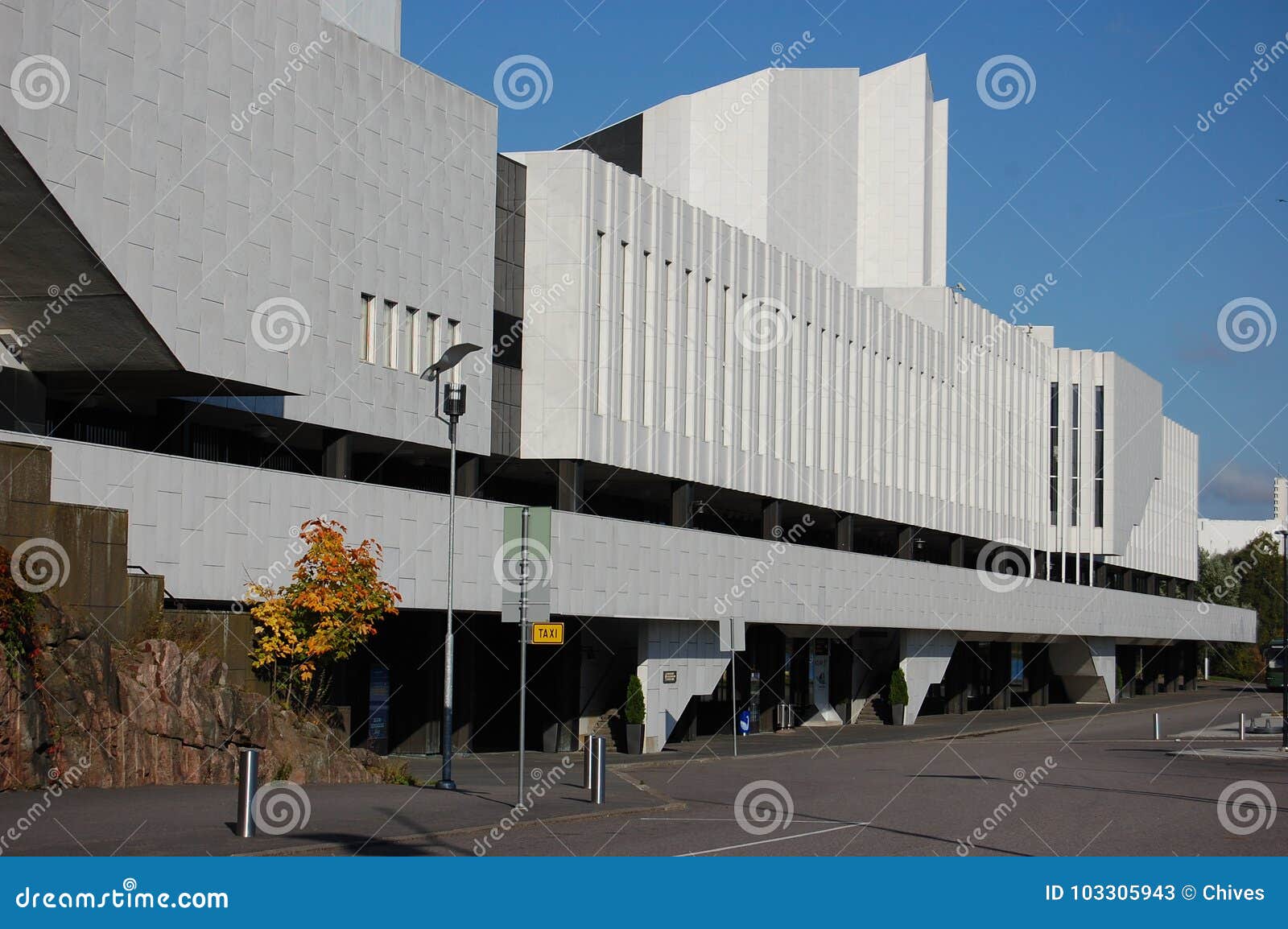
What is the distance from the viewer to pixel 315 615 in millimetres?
24438

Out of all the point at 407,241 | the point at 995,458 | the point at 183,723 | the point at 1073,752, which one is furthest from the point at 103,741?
the point at 995,458

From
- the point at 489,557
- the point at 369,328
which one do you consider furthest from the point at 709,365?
the point at 369,328

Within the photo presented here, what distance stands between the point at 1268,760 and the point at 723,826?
64.1ft

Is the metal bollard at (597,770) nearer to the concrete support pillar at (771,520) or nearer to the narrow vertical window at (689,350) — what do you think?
the narrow vertical window at (689,350)

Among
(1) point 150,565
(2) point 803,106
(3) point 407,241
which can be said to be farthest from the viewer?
(2) point 803,106

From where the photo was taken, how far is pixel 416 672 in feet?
119

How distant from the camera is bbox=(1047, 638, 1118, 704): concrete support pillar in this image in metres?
73.6

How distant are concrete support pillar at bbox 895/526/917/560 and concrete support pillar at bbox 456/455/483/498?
2452 centimetres

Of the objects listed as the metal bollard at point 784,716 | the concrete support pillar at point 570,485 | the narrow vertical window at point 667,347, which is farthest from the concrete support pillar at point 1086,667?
the concrete support pillar at point 570,485

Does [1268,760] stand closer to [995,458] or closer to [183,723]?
[183,723]

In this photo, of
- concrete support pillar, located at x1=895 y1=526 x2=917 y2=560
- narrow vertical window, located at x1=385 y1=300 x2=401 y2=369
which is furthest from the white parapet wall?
narrow vertical window, located at x1=385 y1=300 x2=401 y2=369

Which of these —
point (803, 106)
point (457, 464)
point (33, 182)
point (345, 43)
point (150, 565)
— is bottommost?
point (150, 565)

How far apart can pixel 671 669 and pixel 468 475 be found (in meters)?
8.53

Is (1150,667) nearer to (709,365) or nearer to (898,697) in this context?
(898,697)
